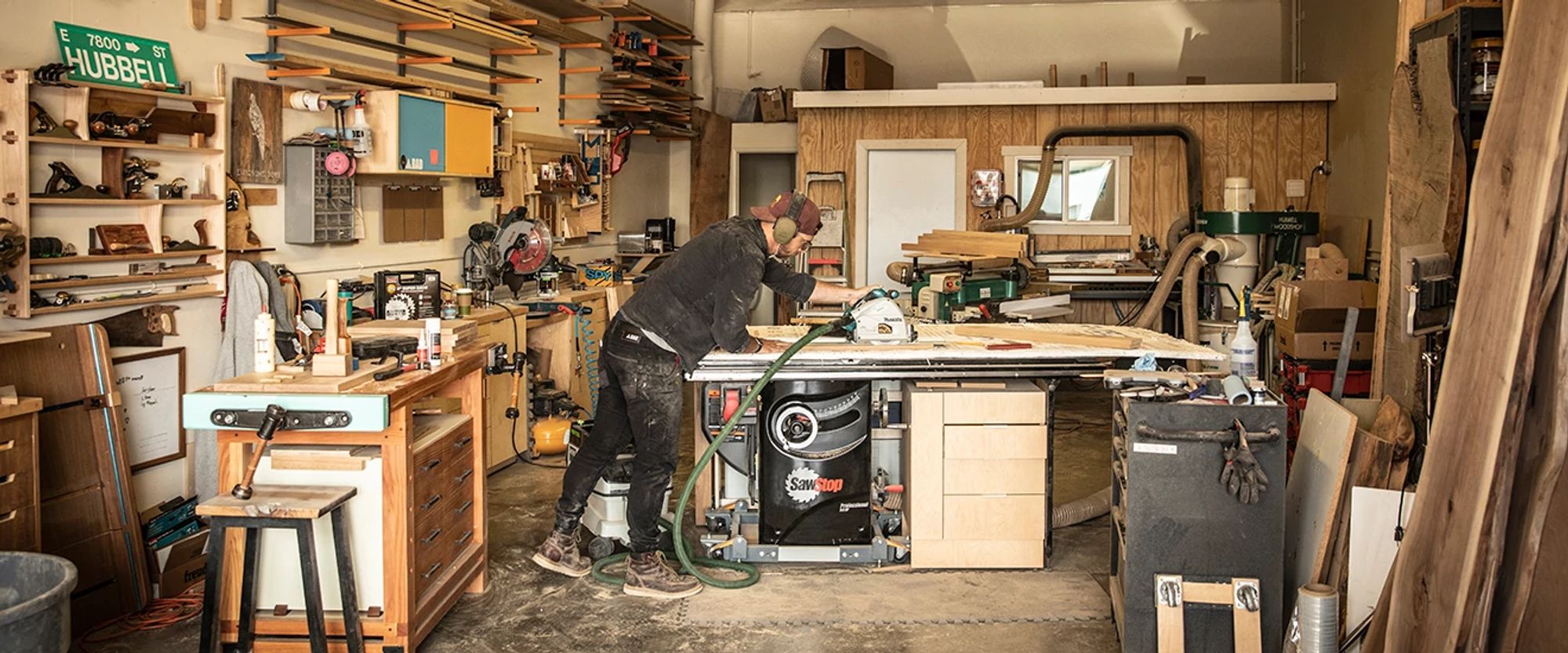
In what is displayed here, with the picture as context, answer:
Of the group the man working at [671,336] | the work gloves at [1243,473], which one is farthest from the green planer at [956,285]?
the work gloves at [1243,473]

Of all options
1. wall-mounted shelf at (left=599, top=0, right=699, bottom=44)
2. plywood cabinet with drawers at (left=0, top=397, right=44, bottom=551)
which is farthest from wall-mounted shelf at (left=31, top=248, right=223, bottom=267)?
wall-mounted shelf at (left=599, top=0, right=699, bottom=44)

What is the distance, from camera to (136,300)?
4223mm

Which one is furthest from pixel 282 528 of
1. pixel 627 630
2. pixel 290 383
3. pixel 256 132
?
pixel 256 132

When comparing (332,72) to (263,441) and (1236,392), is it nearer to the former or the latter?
(263,441)

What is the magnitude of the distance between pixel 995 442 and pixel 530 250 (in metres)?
3.00

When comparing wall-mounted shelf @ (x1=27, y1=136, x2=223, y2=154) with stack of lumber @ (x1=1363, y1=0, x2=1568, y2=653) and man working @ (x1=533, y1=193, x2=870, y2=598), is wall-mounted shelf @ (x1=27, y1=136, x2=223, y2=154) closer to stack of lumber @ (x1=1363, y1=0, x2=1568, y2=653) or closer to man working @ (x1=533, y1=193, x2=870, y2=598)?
man working @ (x1=533, y1=193, x2=870, y2=598)

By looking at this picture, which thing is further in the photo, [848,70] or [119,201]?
[848,70]

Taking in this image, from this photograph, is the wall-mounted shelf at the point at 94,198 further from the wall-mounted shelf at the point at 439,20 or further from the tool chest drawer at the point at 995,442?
the tool chest drawer at the point at 995,442

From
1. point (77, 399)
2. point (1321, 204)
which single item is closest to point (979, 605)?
point (77, 399)

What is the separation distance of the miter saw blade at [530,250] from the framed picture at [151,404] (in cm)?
212

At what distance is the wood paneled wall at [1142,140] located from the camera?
8758mm

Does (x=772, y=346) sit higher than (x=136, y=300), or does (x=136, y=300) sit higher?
(x=136, y=300)

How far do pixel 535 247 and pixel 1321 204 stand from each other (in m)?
5.52

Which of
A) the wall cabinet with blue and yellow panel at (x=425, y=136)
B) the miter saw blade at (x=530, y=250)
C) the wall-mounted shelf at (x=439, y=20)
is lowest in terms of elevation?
the miter saw blade at (x=530, y=250)
